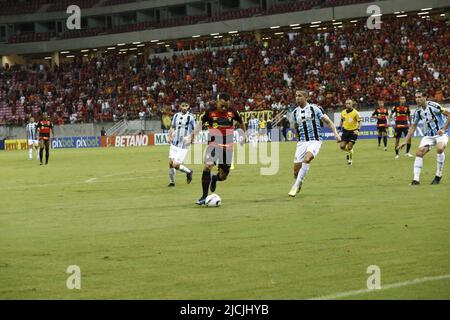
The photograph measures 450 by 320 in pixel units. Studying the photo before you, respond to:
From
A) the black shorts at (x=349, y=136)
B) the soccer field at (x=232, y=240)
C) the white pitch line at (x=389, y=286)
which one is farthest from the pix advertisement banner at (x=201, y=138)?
the white pitch line at (x=389, y=286)

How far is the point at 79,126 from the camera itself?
240ft

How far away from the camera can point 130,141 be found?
67.1 metres

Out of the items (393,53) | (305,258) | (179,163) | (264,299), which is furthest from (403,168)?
(393,53)

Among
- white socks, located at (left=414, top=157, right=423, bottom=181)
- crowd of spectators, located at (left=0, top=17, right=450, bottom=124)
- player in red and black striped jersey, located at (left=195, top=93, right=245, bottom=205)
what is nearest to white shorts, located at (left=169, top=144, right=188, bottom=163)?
player in red and black striped jersey, located at (left=195, top=93, right=245, bottom=205)

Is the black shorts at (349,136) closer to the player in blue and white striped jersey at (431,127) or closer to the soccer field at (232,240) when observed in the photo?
the soccer field at (232,240)

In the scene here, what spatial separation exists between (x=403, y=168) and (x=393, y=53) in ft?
122

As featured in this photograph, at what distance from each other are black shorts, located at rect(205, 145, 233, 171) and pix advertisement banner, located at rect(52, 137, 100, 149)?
168 feet

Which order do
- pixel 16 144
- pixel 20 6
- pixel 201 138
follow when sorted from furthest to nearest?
pixel 20 6
pixel 16 144
pixel 201 138

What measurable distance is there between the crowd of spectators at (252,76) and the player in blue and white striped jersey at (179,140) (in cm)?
3184

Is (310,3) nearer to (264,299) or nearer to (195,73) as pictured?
(195,73)

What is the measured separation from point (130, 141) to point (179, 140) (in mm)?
42677

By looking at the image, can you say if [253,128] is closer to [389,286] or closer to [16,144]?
[16,144]

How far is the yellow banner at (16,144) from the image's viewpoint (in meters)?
72.1

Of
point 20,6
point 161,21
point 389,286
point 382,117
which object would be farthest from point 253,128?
point 389,286
